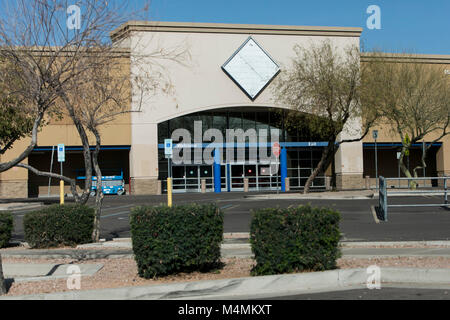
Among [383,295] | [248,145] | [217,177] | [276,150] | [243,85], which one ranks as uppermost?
[243,85]

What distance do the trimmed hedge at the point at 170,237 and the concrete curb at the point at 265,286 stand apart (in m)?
0.86

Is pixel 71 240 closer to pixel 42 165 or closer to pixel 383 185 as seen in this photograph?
pixel 383 185

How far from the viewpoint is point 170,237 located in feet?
28.0

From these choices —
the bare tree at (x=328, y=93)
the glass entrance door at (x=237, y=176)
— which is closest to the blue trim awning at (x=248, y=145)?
the glass entrance door at (x=237, y=176)

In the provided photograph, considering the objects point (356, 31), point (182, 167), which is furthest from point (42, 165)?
point (356, 31)

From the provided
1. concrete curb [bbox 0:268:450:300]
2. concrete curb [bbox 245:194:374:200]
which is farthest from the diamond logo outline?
concrete curb [bbox 0:268:450:300]

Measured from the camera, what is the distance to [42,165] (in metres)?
45.6

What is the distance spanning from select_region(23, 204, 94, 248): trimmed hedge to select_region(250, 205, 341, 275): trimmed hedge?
581cm

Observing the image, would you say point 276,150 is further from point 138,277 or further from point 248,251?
point 138,277

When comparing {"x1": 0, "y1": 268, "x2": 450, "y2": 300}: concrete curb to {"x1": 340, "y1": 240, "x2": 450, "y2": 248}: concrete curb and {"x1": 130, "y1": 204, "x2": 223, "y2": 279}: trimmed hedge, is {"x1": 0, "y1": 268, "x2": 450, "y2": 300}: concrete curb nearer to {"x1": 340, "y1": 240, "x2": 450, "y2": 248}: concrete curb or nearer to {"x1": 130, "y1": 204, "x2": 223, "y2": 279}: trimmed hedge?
{"x1": 130, "y1": 204, "x2": 223, "y2": 279}: trimmed hedge

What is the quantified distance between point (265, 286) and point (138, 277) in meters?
2.28

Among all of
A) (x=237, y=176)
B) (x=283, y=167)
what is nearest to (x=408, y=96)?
(x=283, y=167)

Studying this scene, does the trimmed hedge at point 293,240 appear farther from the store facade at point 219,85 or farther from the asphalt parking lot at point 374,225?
the store facade at point 219,85

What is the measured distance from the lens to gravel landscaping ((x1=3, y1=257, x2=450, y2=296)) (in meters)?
8.47
